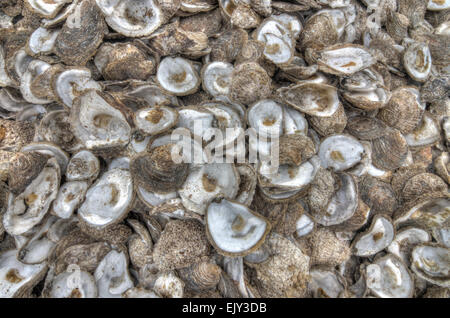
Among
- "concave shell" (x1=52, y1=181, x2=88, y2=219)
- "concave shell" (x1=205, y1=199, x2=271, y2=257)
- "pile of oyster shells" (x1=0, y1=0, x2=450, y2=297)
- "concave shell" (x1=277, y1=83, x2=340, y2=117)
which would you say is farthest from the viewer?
"concave shell" (x1=277, y1=83, x2=340, y2=117)

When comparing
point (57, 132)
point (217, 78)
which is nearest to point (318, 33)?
point (217, 78)

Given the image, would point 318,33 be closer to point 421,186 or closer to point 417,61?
point 417,61

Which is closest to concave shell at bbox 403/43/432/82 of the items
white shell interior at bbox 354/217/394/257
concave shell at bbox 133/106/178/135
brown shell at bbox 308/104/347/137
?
brown shell at bbox 308/104/347/137

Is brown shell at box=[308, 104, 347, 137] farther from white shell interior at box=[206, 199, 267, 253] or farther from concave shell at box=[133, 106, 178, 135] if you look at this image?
concave shell at box=[133, 106, 178, 135]

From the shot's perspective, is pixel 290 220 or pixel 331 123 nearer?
pixel 290 220
